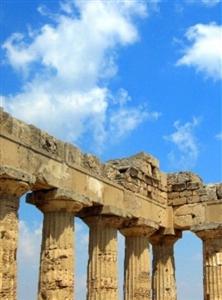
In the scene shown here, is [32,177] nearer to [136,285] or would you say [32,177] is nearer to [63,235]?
[63,235]

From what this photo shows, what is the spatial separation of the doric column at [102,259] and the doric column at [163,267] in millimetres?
4292

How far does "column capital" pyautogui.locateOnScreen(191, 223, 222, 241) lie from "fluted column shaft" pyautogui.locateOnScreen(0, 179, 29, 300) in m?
10.1

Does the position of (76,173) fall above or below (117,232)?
above

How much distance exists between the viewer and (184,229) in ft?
91.5

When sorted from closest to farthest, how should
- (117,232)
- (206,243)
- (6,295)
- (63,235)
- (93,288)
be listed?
1. (6,295)
2. (63,235)
3. (93,288)
4. (117,232)
5. (206,243)

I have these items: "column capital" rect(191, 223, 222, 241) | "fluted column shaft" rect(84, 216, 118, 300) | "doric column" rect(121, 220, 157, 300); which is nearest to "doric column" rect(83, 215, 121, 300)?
"fluted column shaft" rect(84, 216, 118, 300)

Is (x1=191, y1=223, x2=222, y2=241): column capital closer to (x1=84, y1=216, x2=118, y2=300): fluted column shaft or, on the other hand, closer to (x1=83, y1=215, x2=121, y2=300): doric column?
(x1=83, y1=215, x2=121, y2=300): doric column

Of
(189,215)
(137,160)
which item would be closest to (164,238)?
(189,215)

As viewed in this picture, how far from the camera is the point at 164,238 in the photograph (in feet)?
92.9

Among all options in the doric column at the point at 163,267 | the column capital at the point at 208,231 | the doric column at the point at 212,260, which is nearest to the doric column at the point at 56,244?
the column capital at the point at 208,231

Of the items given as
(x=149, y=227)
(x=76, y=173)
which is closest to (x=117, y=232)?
(x=149, y=227)

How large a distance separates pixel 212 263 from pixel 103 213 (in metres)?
6.12

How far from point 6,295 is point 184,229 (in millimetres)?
11591

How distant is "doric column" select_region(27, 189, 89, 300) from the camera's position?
68.3ft
